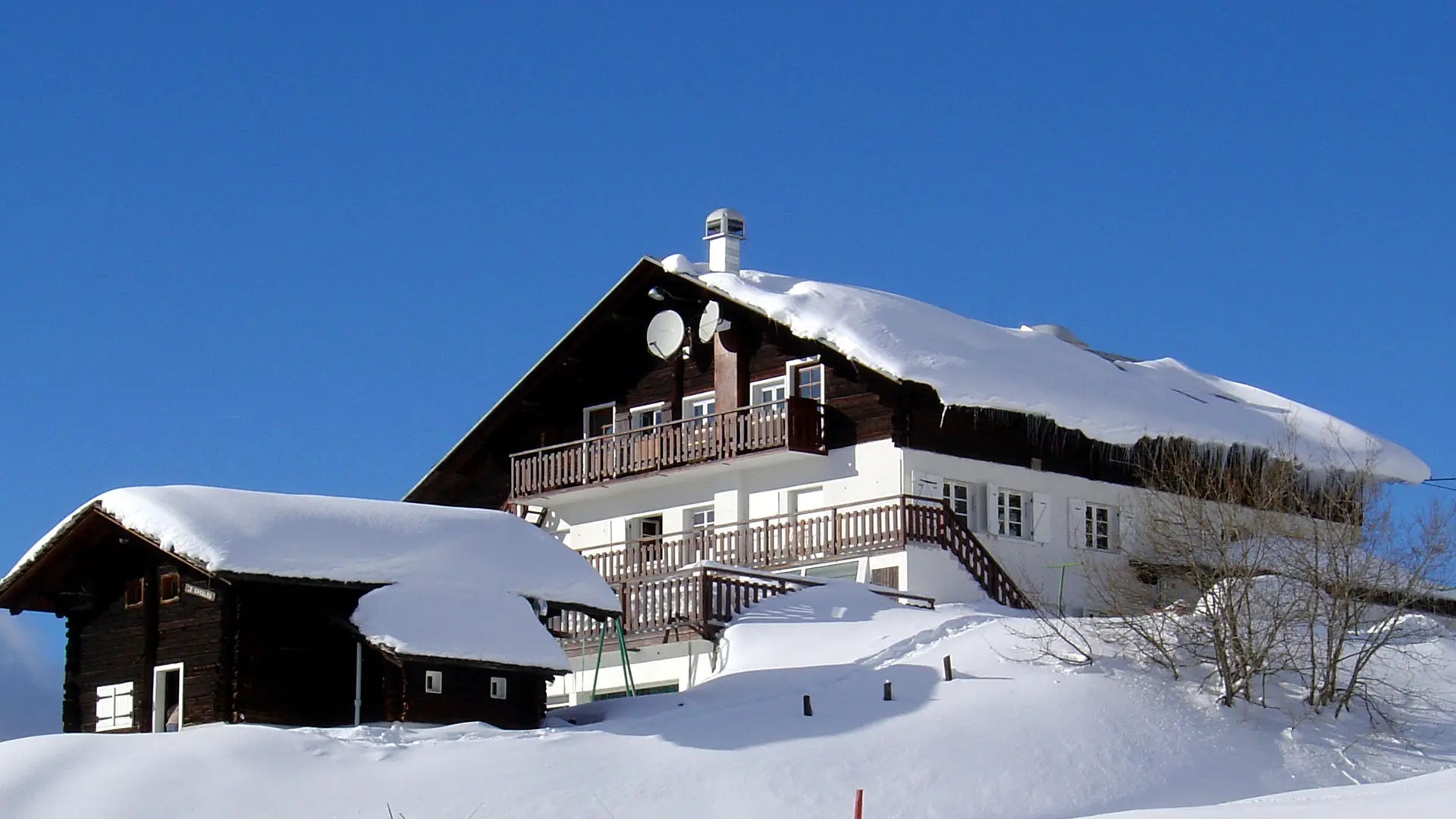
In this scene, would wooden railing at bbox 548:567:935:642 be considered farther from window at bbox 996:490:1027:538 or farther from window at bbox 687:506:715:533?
window at bbox 687:506:715:533

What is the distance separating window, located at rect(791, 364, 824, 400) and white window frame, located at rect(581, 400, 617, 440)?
15.8ft

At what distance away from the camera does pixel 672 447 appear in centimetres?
3862

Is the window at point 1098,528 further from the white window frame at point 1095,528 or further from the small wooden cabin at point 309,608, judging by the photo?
the small wooden cabin at point 309,608

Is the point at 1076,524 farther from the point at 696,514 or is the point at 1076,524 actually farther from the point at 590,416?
the point at 590,416

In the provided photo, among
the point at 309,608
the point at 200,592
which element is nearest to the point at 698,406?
the point at 309,608

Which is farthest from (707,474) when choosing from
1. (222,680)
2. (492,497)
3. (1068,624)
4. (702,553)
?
(222,680)

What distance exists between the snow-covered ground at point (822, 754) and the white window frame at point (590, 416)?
1158 centimetres

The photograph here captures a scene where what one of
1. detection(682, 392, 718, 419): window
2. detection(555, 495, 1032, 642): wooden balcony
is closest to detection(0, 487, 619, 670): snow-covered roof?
detection(555, 495, 1032, 642): wooden balcony

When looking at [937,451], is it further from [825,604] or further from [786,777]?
[786,777]

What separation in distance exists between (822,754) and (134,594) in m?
10.1

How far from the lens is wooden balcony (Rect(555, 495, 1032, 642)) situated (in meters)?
32.2

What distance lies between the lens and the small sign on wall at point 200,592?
91.8ft

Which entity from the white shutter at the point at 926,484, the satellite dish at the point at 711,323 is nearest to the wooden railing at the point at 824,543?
the white shutter at the point at 926,484

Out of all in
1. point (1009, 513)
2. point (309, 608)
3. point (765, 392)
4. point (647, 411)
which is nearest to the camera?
point (309, 608)
